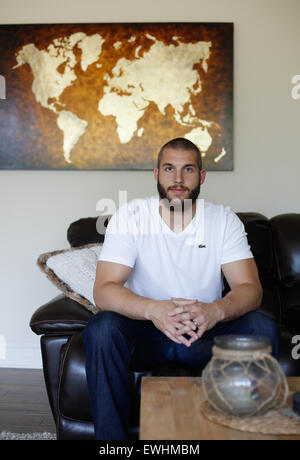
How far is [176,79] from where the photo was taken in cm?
312

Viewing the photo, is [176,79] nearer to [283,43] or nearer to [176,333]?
[283,43]

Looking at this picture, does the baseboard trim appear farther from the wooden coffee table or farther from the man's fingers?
the wooden coffee table

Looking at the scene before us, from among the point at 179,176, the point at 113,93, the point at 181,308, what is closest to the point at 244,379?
the point at 181,308

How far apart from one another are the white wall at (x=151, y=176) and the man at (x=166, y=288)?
1062 millimetres

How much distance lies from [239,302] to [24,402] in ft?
4.42

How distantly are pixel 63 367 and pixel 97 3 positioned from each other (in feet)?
7.69

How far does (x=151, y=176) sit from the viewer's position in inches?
125

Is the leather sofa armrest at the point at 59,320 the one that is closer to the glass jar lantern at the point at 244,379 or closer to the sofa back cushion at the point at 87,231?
the sofa back cushion at the point at 87,231

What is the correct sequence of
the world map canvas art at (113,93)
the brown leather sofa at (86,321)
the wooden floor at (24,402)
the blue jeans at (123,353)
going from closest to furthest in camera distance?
the blue jeans at (123,353) < the brown leather sofa at (86,321) < the wooden floor at (24,402) < the world map canvas art at (113,93)

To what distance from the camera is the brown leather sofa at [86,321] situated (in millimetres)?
1810

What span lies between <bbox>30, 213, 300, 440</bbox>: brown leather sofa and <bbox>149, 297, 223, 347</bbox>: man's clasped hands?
20 centimetres

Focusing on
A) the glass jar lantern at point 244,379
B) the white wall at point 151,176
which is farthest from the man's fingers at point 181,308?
the white wall at point 151,176

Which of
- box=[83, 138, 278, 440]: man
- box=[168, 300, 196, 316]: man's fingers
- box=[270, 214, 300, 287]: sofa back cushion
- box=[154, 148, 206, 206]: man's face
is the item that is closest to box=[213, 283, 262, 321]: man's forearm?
box=[83, 138, 278, 440]: man
